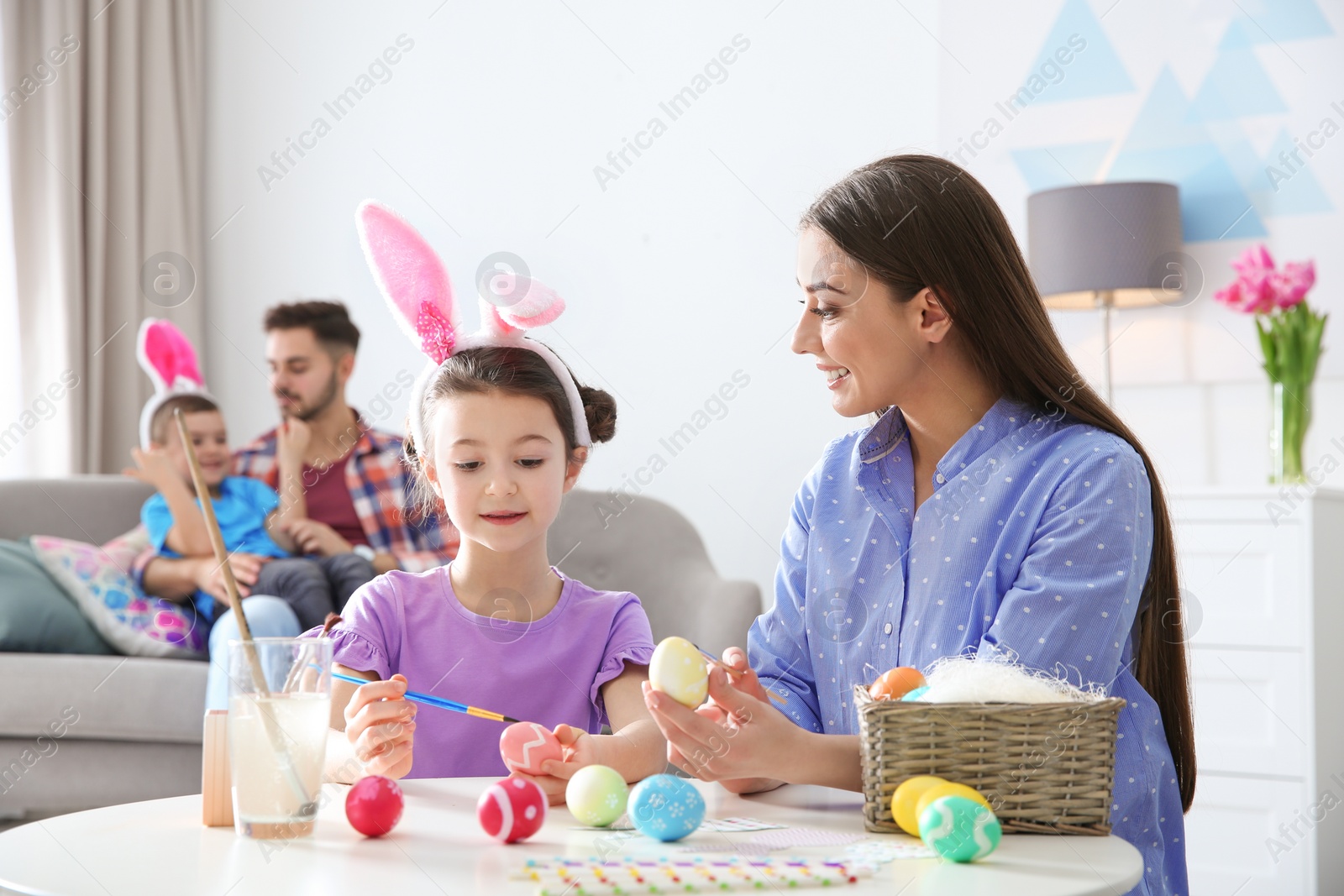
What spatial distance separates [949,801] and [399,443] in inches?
95.9

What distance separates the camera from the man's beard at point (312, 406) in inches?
121

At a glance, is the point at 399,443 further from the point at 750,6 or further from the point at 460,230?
the point at 750,6

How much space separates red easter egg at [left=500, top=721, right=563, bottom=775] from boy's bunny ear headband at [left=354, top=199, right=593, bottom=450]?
0.47 metres

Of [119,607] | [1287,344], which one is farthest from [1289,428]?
[119,607]

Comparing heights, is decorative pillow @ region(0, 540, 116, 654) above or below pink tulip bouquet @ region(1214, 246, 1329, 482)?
below

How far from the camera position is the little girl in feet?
4.21

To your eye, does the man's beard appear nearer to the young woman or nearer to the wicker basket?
the young woman

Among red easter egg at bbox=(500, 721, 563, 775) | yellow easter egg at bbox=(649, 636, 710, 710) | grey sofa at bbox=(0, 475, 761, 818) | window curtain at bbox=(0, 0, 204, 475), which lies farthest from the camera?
window curtain at bbox=(0, 0, 204, 475)

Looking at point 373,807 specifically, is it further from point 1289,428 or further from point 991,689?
point 1289,428

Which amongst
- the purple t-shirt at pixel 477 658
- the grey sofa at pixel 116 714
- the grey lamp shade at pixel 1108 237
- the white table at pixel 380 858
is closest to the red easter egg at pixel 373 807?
the white table at pixel 380 858

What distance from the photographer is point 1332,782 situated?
2236 millimetres

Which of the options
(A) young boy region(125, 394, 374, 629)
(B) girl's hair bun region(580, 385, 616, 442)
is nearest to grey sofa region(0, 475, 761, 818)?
(A) young boy region(125, 394, 374, 629)

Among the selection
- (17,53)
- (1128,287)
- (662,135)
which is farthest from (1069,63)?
(17,53)

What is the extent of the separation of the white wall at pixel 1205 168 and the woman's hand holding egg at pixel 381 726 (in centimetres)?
214
